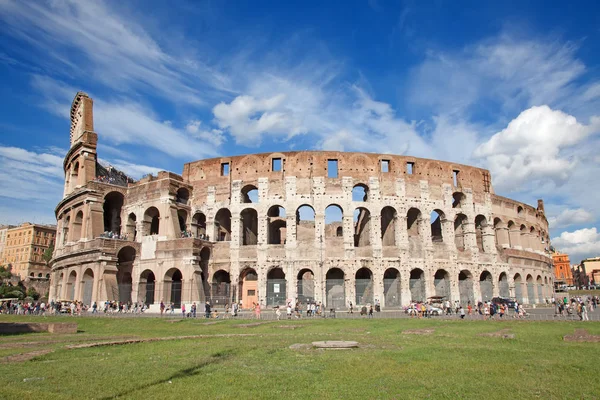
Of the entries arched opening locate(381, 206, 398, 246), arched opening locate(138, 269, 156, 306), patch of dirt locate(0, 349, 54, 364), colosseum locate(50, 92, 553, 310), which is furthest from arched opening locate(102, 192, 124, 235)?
patch of dirt locate(0, 349, 54, 364)

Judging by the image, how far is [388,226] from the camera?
3719cm

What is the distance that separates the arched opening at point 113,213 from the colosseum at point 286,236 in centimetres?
9

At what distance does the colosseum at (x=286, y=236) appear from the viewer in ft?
109

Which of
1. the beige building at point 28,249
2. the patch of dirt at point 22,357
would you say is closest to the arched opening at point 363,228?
the patch of dirt at point 22,357

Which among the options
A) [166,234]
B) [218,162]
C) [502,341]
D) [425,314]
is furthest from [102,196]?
[502,341]

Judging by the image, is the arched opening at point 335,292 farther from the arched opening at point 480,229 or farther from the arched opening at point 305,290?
the arched opening at point 480,229

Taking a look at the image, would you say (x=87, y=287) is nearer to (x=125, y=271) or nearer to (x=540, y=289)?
(x=125, y=271)

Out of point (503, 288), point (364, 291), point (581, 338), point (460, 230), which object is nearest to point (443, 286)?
point (460, 230)

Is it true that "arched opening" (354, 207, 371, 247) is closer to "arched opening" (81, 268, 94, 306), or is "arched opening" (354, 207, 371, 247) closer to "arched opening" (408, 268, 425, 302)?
"arched opening" (408, 268, 425, 302)

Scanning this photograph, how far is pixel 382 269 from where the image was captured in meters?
33.7

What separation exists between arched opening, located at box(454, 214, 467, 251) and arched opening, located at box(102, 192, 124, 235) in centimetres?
2927

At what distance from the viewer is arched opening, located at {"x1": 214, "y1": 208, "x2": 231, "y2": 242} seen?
1425 inches

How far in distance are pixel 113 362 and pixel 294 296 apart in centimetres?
2406

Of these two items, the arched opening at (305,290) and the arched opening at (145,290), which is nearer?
the arched opening at (305,290)
